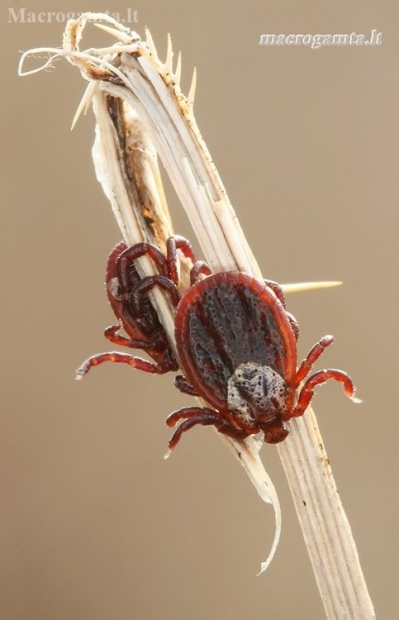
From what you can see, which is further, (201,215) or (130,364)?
(130,364)

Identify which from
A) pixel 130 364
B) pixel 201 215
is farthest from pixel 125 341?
pixel 201 215

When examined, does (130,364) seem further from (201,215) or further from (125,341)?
(201,215)

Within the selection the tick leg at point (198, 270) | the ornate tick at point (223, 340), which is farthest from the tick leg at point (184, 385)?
the tick leg at point (198, 270)

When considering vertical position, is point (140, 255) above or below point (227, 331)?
above

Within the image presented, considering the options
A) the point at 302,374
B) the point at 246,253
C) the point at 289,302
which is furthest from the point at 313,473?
the point at 289,302

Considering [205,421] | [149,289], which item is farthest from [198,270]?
[205,421]

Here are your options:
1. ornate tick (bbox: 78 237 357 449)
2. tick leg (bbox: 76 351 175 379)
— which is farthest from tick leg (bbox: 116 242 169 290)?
tick leg (bbox: 76 351 175 379)

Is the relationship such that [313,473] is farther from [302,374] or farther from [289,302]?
[289,302]
